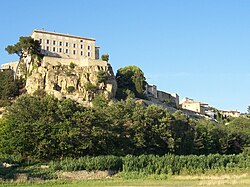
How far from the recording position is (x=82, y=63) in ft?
320

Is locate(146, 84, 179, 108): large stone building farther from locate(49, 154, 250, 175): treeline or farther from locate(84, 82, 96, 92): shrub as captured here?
locate(49, 154, 250, 175): treeline

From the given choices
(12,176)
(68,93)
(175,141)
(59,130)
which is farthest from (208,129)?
(12,176)

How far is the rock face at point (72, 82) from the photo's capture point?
89.3m

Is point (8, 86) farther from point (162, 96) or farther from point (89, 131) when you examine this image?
point (162, 96)

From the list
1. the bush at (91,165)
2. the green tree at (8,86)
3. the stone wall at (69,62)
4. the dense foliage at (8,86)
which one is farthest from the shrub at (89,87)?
the bush at (91,165)

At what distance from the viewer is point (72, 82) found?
3578 inches

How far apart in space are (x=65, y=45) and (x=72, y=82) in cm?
2514

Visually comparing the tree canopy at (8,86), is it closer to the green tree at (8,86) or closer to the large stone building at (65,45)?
the green tree at (8,86)

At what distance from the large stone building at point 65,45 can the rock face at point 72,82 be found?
15762mm

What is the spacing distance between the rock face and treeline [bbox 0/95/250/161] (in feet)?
65.5

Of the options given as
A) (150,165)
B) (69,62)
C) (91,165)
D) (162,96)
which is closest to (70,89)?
(69,62)

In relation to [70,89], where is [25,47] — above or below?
above

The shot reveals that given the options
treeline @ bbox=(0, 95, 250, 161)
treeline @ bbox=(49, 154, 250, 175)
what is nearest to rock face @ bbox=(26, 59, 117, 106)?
treeline @ bbox=(0, 95, 250, 161)

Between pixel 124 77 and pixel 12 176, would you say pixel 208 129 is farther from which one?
pixel 12 176
